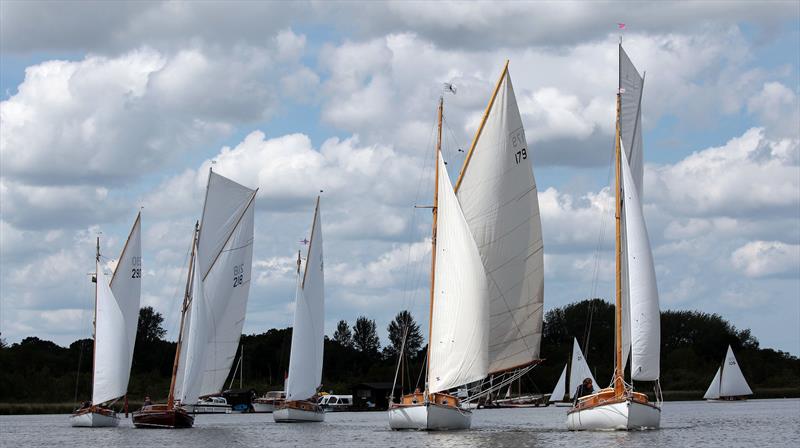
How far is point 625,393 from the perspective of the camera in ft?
191

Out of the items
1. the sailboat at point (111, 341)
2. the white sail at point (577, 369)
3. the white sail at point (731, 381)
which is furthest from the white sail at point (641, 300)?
the white sail at point (731, 381)

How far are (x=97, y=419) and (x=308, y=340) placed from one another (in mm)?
15293

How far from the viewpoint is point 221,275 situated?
78938 mm

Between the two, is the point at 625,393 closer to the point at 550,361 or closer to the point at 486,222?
the point at 486,222

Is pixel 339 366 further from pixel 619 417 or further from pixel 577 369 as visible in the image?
pixel 619 417

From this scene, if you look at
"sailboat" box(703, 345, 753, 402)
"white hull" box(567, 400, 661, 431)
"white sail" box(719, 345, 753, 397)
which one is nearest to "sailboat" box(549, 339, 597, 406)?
"sailboat" box(703, 345, 753, 402)

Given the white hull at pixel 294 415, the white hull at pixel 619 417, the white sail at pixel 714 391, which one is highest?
the white sail at pixel 714 391

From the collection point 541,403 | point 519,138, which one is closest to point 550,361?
point 541,403

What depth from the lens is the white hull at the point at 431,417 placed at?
6166cm

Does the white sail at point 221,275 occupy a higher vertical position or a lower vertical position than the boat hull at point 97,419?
higher

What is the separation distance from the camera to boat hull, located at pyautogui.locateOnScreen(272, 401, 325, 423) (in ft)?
291

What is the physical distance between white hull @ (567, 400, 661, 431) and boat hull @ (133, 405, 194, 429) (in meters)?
27.2

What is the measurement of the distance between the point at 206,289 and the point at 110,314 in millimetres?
9553

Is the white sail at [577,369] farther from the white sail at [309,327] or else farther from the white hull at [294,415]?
the white sail at [309,327]
